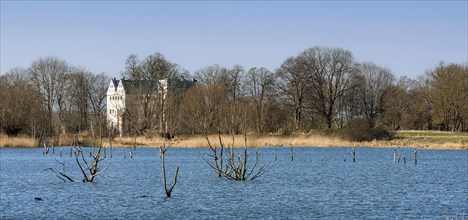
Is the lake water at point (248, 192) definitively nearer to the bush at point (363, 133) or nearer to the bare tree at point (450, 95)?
the bush at point (363, 133)

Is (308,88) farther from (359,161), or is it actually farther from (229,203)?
(229,203)

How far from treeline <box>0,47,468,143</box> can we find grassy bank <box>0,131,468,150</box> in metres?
2.64

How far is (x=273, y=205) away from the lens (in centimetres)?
2902

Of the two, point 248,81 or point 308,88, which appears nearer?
point 308,88

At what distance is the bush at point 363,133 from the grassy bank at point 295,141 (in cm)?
93

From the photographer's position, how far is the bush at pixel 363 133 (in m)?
79.1

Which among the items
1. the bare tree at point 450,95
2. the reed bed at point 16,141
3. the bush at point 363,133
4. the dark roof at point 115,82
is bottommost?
the reed bed at point 16,141

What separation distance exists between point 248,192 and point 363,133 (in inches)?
1868

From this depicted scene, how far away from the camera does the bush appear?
79062 mm

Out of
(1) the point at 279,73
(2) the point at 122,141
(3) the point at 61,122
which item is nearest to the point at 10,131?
(2) the point at 122,141

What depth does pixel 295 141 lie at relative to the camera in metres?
75.6

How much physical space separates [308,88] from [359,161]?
34.9m

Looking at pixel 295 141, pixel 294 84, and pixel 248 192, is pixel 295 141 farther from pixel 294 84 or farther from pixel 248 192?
pixel 248 192

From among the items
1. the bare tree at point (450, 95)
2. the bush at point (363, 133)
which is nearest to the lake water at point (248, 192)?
the bush at point (363, 133)
